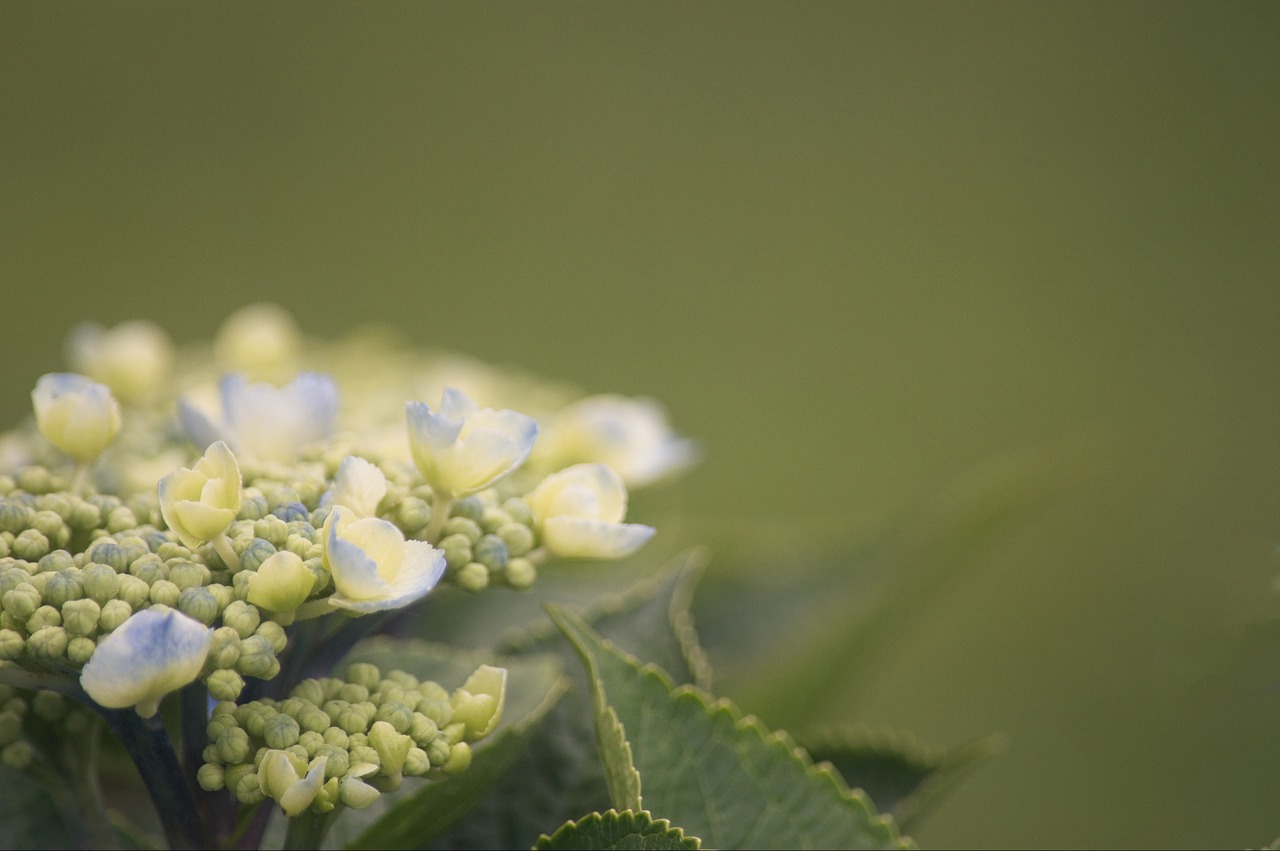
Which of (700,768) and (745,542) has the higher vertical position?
Answer: (745,542)

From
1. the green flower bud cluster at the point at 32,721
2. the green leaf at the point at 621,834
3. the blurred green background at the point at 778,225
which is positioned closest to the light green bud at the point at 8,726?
the green flower bud cluster at the point at 32,721

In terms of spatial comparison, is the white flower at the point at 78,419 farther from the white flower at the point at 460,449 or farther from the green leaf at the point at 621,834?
the green leaf at the point at 621,834

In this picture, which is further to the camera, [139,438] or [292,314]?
[292,314]

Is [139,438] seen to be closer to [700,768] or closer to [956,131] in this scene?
[700,768]

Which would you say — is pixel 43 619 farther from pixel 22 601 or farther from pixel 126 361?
pixel 126 361

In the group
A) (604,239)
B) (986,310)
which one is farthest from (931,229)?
(604,239)
